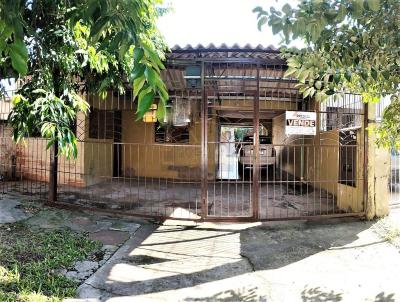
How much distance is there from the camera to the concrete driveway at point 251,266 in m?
3.27

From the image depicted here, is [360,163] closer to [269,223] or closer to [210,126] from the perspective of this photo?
[269,223]

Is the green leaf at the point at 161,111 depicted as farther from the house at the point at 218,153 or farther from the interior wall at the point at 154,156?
the interior wall at the point at 154,156

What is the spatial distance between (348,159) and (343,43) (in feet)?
16.3

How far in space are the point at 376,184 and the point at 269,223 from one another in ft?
6.39

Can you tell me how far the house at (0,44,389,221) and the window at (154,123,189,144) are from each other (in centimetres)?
3

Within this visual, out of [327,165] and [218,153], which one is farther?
[218,153]

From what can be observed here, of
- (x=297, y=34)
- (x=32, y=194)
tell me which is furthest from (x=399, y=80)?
(x=32, y=194)

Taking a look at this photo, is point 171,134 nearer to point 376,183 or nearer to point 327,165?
point 327,165

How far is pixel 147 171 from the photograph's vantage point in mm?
12156

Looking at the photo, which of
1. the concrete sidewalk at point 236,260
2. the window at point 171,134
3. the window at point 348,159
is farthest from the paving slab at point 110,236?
the window at point 171,134

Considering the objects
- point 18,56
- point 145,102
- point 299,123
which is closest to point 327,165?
point 299,123

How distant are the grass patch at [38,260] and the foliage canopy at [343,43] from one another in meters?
2.70

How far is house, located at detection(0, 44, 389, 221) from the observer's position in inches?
230

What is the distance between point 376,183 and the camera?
233 inches
